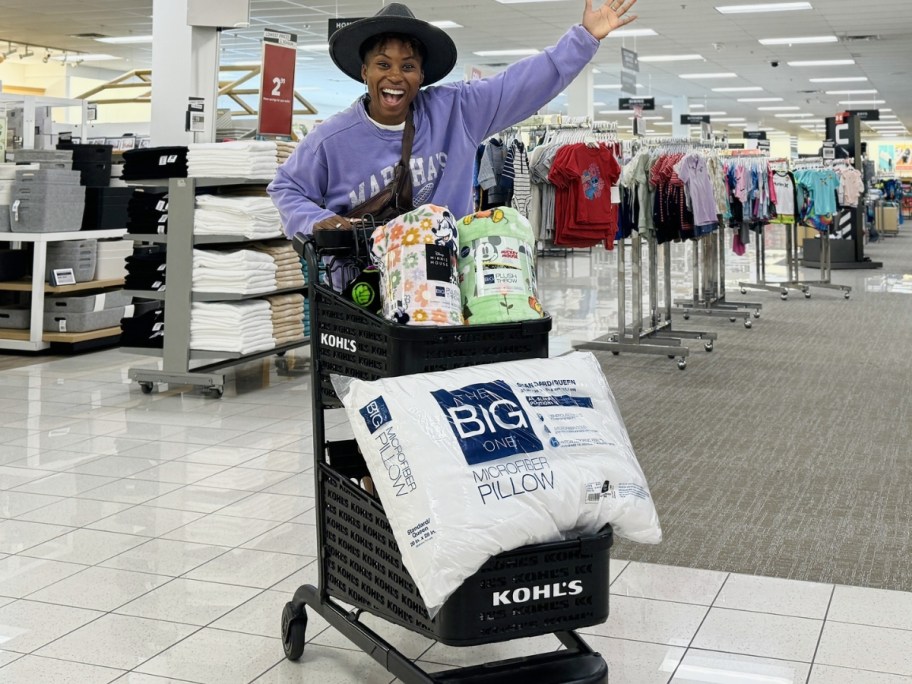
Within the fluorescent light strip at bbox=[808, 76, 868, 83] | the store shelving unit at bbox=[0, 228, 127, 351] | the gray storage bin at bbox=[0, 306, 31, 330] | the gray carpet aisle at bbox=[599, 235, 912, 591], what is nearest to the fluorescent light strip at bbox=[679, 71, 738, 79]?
A: the fluorescent light strip at bbox=[808, 76, 868, 83]

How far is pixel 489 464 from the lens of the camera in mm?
1868

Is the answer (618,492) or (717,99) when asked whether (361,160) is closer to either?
(618,492)

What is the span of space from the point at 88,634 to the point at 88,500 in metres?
1.36

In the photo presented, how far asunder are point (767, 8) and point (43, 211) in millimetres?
10731

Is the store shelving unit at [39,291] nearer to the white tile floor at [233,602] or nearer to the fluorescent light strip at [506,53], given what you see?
the white tile floor at [233,602]

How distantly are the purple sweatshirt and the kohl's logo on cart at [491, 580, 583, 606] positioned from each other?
1.03 meters

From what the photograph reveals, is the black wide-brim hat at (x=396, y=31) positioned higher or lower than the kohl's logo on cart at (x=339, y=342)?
higher

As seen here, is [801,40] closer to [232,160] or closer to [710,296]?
[710,296]

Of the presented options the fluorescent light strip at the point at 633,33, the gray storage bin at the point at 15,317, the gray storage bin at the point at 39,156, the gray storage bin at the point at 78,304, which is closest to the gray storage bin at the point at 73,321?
the gray storage bin at the point at 78,304

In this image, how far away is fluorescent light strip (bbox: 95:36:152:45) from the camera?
57.7 feet

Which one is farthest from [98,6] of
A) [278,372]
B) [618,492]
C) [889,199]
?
[889,199]

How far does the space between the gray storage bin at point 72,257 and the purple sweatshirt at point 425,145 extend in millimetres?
5697

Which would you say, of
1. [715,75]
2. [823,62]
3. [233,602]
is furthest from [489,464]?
[715,75]

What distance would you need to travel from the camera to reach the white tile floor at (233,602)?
8.43 feet
